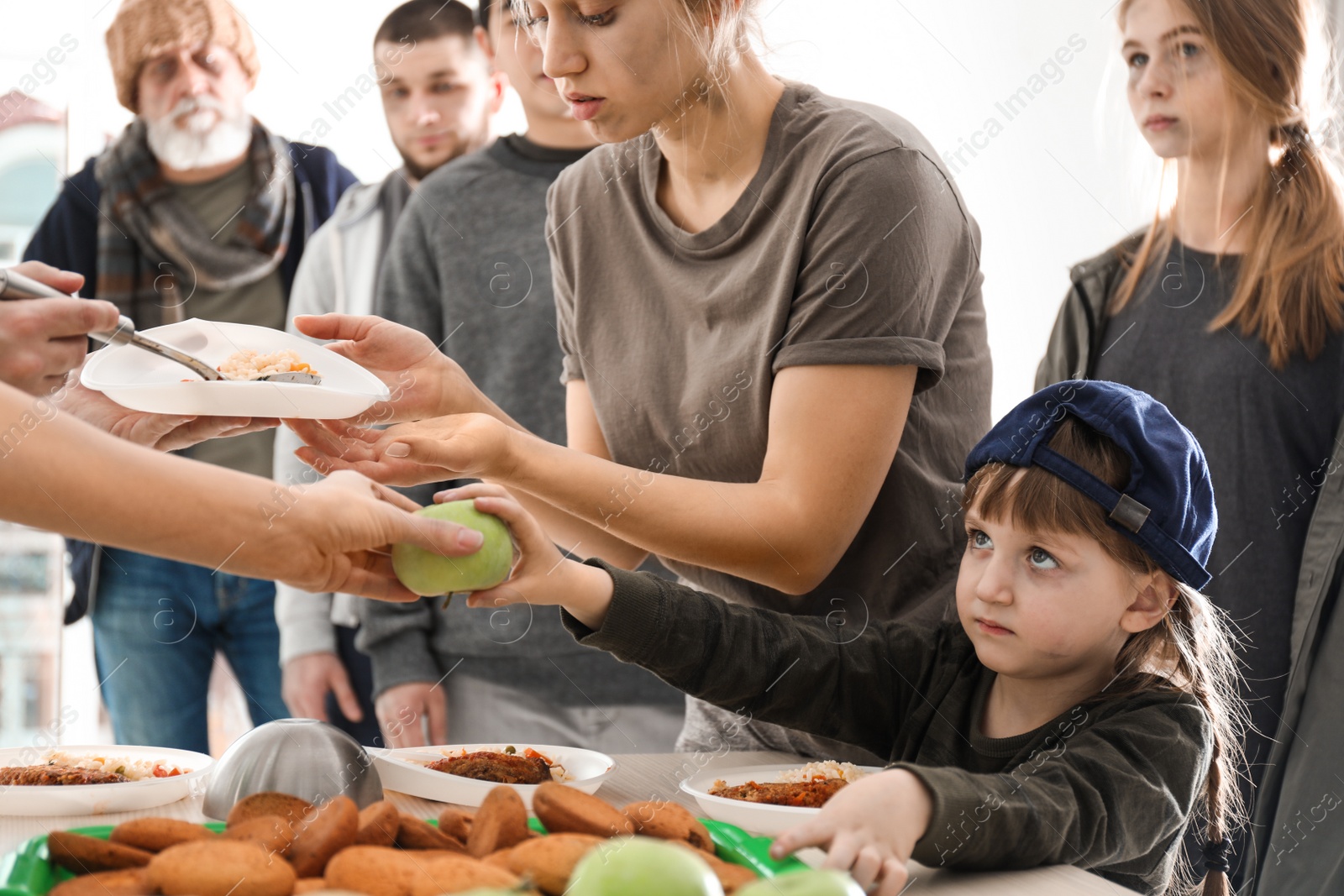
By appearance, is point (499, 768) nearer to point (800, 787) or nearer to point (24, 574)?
point (800, 787)

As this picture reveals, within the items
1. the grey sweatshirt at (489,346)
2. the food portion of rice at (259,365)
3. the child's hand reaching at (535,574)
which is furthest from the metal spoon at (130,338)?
the grey sweatshirt at (489,346)

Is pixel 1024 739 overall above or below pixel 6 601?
above

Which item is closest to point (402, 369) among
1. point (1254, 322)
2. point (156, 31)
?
point (1254, 322)

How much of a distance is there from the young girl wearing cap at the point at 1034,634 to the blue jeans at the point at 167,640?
3.79 feet

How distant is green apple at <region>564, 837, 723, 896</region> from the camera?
21.5 inches

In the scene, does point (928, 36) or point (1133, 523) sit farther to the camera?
point (928, 36)

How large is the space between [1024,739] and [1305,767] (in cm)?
67

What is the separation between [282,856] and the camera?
0.64 metres

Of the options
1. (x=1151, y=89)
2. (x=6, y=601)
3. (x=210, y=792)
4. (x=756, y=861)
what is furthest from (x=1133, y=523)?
(x=6, y=601)

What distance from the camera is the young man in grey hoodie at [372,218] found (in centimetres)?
196

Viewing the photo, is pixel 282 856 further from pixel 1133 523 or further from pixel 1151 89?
pixel 1151 89

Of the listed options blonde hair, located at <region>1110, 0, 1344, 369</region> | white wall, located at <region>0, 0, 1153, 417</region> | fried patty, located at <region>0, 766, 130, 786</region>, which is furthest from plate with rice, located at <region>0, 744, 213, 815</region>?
white wall, located at <region>0, 0, 1153, 417</region>

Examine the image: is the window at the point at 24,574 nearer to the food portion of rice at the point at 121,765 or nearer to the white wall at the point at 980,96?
the white wall at the point at 980,96

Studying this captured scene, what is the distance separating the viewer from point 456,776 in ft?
2.89
